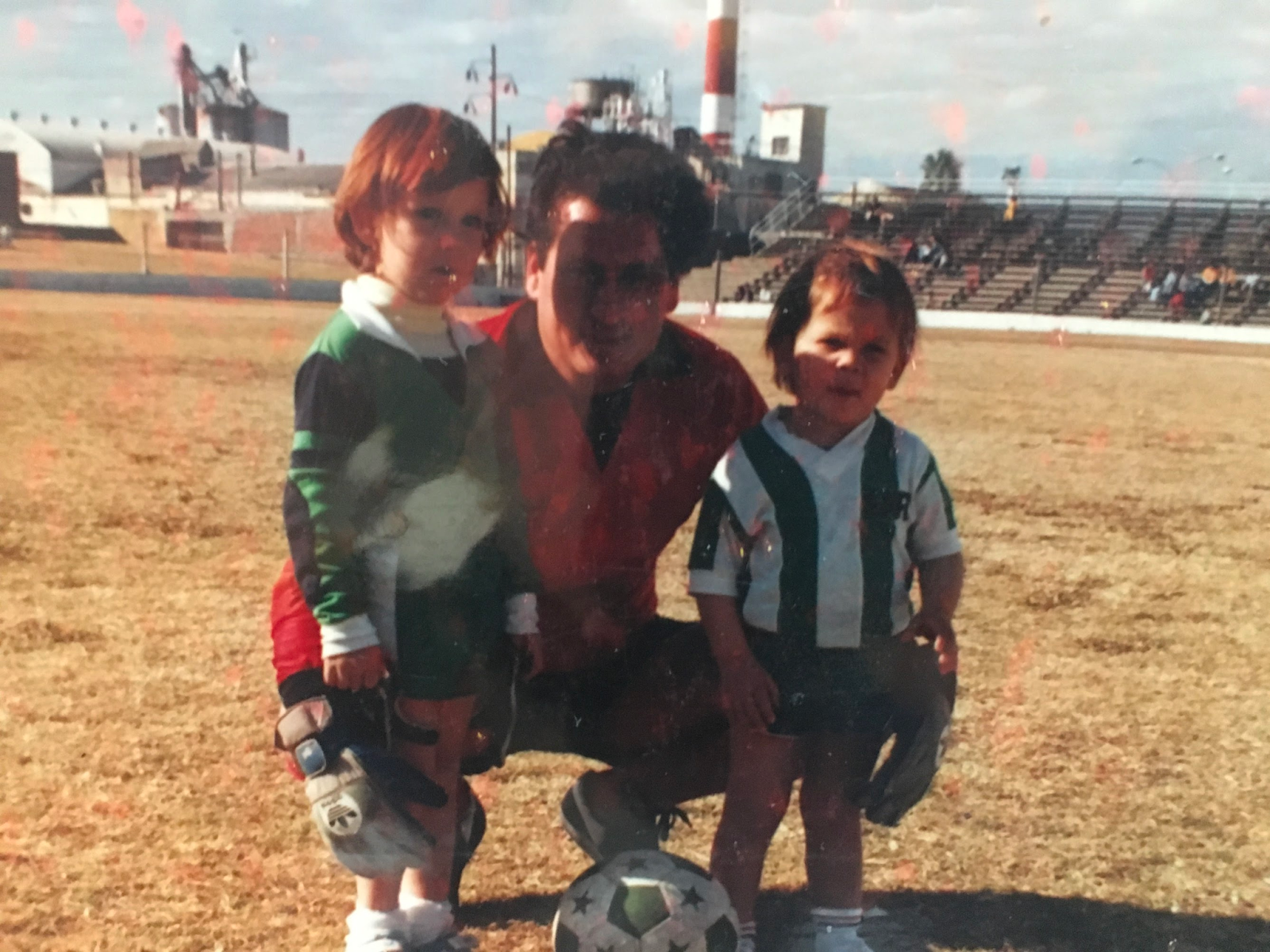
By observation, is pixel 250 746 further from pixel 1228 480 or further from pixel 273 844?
pixel 1228 480

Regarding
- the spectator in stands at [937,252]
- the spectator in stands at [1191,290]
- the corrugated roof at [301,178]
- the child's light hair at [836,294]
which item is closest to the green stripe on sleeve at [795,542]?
the child's light hair at [836,294]

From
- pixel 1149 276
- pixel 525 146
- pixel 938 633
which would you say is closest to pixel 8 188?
pixel 525 146

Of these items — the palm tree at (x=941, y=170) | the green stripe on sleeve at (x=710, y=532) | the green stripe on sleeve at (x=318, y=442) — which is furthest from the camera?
the palm tree at (x=941, y=170)

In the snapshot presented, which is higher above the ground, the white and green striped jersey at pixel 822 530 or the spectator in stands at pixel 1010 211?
the spectator in stands at pixel 1010 211

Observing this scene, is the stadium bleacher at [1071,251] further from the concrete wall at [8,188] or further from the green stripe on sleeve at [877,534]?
the concrete wall at [8,188]

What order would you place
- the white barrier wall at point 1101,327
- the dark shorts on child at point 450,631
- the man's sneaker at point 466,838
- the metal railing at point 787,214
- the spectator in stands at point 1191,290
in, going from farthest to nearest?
1. the spectator in stands at point 1191,290
2. the white barrier wall at point 1101,327
3. the metal railing at point 787,214
4. the man's sneaker at point 466,838
5. the dark shorts on child at point 450,631

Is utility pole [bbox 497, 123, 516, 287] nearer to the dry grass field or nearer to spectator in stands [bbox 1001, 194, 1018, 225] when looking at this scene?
the dry grass field
